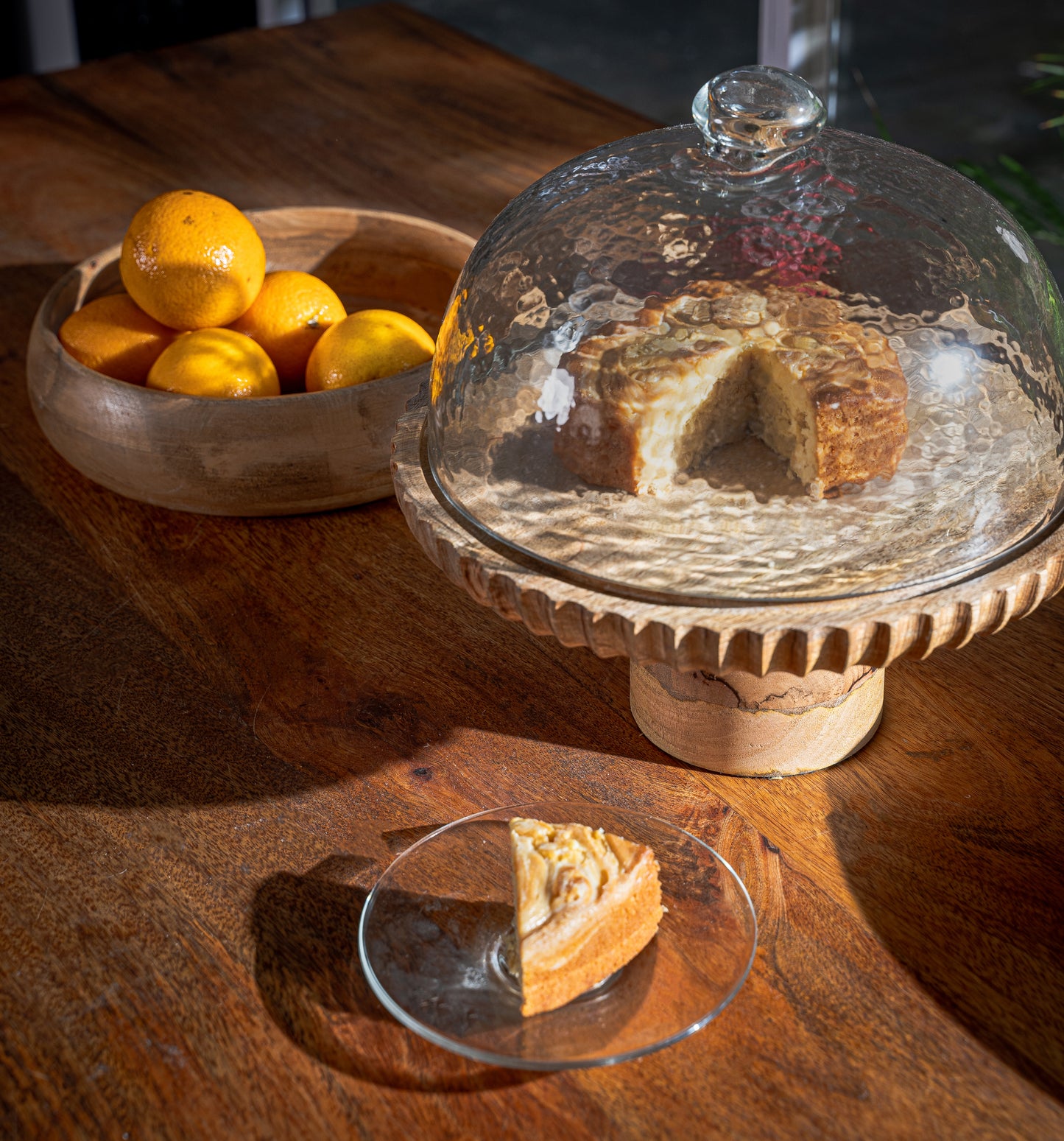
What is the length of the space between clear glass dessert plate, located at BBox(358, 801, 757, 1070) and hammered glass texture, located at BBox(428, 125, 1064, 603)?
146mm

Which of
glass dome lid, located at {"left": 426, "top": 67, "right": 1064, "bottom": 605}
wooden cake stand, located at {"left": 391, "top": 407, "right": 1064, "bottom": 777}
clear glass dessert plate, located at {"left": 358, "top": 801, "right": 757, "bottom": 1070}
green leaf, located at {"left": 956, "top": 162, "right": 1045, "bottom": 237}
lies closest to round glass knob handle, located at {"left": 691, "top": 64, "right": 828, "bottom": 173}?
glass dome lid, located at {"left": 426, "top": 67, "right": 1064, "bottom": 605}

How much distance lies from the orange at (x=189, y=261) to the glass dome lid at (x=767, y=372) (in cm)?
33

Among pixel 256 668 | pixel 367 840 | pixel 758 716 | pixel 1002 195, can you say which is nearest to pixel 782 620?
pixel 758 716

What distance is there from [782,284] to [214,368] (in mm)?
432

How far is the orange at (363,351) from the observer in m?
0.91

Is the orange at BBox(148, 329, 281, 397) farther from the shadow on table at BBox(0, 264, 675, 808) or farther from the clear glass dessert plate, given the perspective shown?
the clear glass dessert plate

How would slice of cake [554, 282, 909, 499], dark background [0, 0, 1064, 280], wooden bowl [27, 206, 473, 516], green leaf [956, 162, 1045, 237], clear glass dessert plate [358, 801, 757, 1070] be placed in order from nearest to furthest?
clear glass dessert plate [358, 801, 757, 1070] < slice of cake [554, 282, 909, 499] < wooden bowl [27, 206, 473, 516] < green leaf [956, 162, 1045, 237] < dark background [0, 0, 1064, 280]

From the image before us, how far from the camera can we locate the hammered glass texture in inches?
24.9

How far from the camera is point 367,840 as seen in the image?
68 centimetres

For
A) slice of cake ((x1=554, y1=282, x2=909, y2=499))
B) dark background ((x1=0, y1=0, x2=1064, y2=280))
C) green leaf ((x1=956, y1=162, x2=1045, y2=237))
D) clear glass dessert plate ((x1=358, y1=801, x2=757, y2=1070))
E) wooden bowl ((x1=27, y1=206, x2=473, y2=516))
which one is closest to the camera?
clear glass dessert plate ((x1=358, y1=801, x2=757, y2=1070))

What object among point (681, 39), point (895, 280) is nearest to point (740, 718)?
point (895, 280)

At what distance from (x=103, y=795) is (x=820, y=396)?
45 centimetres

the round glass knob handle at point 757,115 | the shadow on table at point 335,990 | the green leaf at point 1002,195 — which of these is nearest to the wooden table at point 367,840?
the shadow on table at point 335,990

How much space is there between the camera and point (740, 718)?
2.27 ft
